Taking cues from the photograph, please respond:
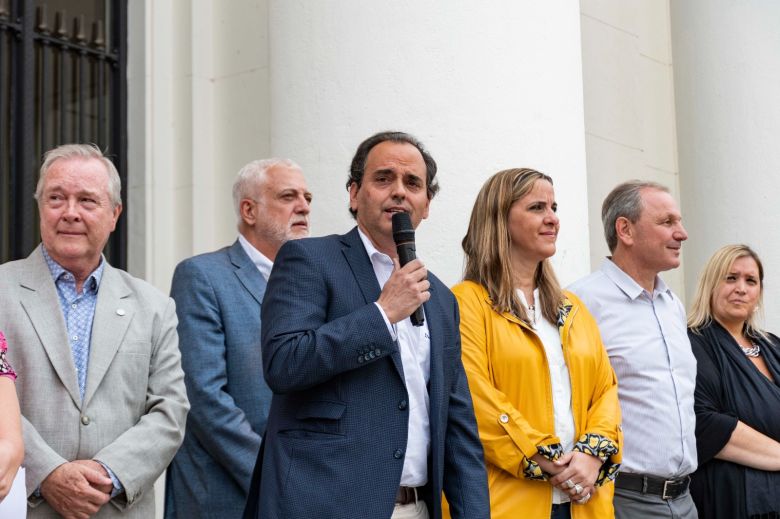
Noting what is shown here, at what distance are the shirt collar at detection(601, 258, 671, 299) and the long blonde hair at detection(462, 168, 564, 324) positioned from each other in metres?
0.65

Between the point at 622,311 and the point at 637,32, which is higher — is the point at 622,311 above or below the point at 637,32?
below

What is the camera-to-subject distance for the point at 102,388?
4.37m

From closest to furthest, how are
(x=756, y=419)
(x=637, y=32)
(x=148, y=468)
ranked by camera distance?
(x=148, y=468) < (x=756, y=419) < (x=637, y=32)

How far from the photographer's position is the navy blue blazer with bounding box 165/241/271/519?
4.82m

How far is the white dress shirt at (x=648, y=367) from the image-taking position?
530 centimetres

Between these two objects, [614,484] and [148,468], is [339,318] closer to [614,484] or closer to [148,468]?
[148,468]

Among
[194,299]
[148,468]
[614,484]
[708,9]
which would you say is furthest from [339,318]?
[708,9]

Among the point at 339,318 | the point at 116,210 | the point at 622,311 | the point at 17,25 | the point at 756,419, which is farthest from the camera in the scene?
the point at 17,25

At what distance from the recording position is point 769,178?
26.6ft

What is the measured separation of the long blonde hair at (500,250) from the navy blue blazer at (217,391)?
2.90 ft

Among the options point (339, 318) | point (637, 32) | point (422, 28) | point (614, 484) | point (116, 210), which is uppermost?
point (637, 32)

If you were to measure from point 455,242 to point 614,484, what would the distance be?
51.4 inches

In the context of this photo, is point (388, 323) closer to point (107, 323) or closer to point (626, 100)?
point (107, 323)

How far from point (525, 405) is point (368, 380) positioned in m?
1.05
